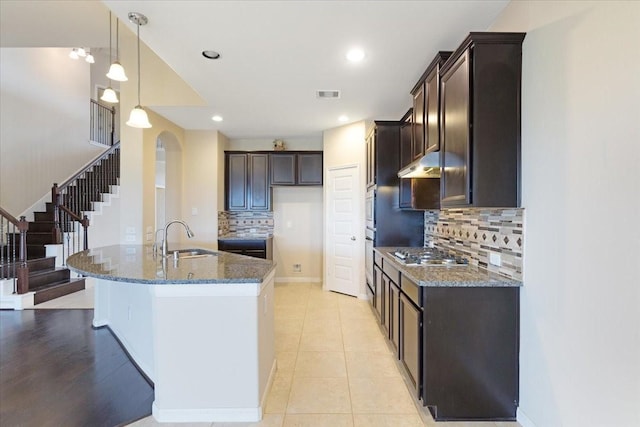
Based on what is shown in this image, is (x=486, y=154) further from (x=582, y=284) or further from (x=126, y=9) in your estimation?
(x=126, y=9)

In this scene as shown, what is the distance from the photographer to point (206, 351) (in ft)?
6.25

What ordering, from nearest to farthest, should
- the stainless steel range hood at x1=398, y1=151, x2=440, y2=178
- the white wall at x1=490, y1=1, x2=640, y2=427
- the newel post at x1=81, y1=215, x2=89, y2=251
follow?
1. the white wall at x1=490, y1=1, x2=640, y2=427
2. the stainless steel range hood at x1=398, y1=151, x2=440, y2=178
3. the newel post at x1=81, y1=215, x2=89, y2=251

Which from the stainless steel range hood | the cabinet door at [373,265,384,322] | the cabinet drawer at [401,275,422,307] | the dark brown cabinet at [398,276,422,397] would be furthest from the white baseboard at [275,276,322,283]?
the cabinet drawer at [401,275,422,307]

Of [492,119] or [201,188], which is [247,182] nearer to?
[201,188]

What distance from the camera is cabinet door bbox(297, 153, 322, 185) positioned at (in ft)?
17.6

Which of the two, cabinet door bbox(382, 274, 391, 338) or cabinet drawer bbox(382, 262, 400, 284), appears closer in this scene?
cabinet drawer bbox(382, 262, 400, 284)

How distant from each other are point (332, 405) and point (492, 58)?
2.39m

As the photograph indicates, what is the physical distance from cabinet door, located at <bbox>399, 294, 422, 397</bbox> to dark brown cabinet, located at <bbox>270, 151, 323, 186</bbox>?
3.30m

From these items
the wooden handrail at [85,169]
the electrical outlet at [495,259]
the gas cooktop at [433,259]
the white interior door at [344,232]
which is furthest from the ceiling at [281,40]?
the wooden handrail at [85,169]

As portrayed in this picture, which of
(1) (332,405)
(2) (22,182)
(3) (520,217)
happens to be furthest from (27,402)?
(2) (22,182)

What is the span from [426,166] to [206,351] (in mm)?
2087

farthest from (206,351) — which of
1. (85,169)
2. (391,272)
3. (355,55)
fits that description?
(85,169)

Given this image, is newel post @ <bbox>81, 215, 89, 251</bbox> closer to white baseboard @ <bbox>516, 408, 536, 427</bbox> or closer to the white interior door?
the white interior door

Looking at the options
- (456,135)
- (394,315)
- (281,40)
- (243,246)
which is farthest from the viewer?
(243,246)
